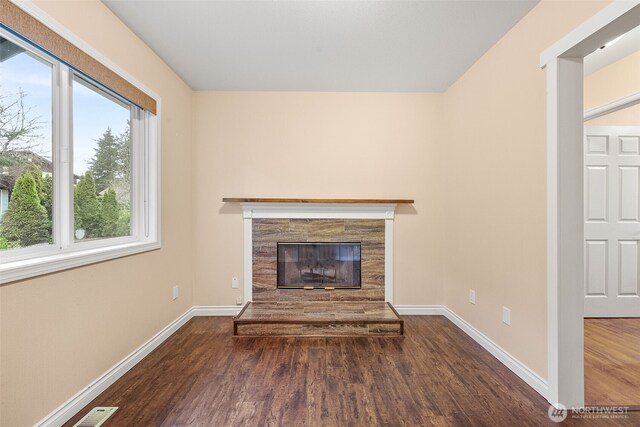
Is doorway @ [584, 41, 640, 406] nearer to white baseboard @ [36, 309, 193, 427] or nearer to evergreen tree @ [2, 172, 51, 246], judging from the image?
white baseboard @ [36, 309, 193, 427]

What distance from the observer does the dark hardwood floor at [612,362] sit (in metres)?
1.88

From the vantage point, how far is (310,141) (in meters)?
3.37

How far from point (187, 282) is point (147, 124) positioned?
1.64m

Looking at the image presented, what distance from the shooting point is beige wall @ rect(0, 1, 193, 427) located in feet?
4.65

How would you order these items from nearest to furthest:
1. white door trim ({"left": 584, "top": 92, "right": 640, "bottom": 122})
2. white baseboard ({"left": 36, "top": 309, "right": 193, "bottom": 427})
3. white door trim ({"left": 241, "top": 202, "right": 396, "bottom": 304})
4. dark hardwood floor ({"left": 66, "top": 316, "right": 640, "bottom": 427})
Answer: white baseboard ({"left": 36, "top": 309, "right": 193, "bottom": 427})
dark hardwood floor ({"left": 66, "top": 316, "right": 640, "bottom": 427})
white door trim ({"left": 584, "top": 92, "right": 640, "bottom": 122})
white door trim ({"left": 241, "top": 202, "right": 396, "bottom": 304})

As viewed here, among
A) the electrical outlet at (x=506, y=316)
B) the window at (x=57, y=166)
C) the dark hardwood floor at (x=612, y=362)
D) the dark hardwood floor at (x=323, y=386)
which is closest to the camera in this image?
the window at (x=57, y=166)

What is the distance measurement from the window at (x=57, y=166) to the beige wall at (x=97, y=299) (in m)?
0.15

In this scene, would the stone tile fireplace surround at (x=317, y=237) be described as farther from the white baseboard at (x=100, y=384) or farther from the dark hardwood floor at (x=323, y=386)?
the white baseboard at (x=100, y=384)

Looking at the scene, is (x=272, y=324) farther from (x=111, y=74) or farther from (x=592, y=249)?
(x=592, y=249)

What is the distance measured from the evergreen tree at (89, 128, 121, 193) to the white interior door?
4423mm

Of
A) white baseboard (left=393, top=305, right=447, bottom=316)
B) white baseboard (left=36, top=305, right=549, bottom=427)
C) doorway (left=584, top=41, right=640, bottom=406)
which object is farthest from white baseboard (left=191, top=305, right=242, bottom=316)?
doorway (left=584, top=41, right=640, bottom=406)

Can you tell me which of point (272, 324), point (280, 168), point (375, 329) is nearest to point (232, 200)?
point (280, 168)

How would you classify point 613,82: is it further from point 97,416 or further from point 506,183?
point 97,416

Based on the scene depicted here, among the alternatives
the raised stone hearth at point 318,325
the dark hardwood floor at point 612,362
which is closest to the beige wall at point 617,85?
the dark hardwood floor at point 612,362
